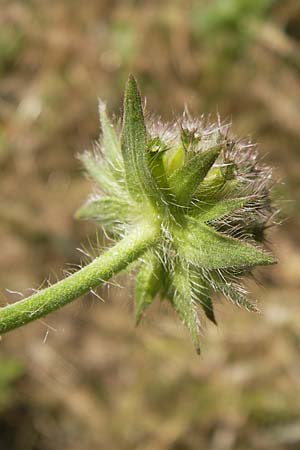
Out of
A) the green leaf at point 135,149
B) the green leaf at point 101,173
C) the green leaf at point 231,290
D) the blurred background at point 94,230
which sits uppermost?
the blurred background at point 94,230

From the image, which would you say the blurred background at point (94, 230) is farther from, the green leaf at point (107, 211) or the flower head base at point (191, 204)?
the flower head base at point (191, 204)

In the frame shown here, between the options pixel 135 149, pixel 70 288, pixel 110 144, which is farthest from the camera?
pixel 110 144

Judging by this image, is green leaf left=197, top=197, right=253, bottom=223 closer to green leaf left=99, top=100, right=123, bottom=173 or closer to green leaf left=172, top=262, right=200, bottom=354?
green leaf left=172, top=262, right=200, bottom=354

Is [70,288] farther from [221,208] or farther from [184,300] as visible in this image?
[221,208]

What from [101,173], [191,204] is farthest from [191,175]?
[101,173]

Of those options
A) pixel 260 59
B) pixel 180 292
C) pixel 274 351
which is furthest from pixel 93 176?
pixel 260 59

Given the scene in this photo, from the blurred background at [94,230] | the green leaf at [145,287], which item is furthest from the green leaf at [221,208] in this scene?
the blurred background at [94,230]
